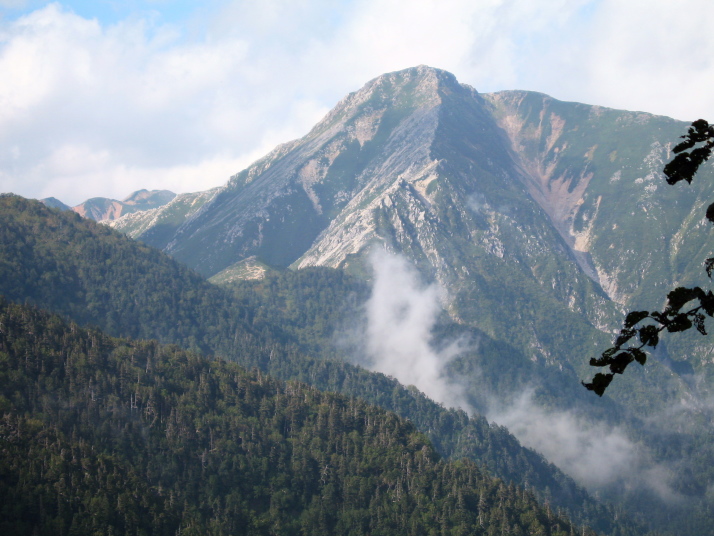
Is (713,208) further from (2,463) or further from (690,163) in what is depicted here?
(2,463)

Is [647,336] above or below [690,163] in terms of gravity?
below

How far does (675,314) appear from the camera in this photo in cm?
2006

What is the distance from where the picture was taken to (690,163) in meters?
20.6

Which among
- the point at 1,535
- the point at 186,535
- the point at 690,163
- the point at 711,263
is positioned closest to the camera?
the point at 711,263

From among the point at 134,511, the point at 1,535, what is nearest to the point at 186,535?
the point at 134,511

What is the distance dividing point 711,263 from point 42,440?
206526mm

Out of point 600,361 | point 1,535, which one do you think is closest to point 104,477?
point 1,535

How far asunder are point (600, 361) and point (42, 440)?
20425 cm

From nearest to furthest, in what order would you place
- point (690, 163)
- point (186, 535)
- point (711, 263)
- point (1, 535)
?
1. point (711, 263)
2. point (690, 163)
3. point (1, 535)
4. point (186, 535)

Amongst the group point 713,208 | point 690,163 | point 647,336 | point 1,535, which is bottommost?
point 1,535

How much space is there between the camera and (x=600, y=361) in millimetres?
19625

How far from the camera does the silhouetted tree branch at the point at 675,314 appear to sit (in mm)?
19031

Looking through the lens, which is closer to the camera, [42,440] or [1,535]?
[1,535]

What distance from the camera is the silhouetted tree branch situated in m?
19.0
